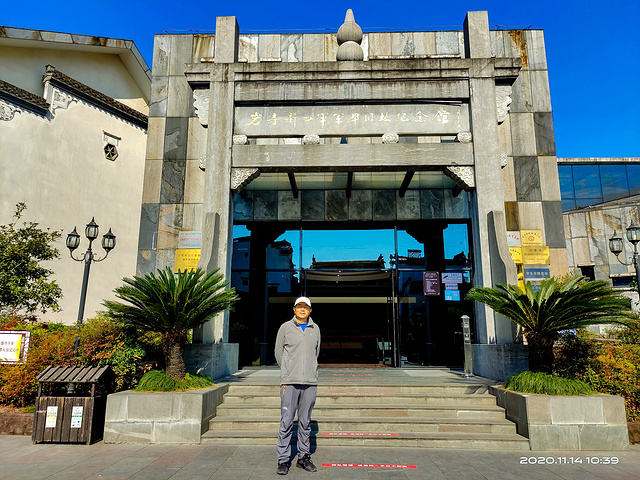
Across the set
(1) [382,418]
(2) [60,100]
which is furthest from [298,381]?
(2) [60,100]

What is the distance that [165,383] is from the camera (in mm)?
6992

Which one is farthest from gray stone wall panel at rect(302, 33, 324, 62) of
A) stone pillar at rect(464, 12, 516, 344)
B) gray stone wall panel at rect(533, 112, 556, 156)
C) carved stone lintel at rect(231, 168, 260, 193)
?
gray stone wall panel at rect(533, 112, 556, 156)

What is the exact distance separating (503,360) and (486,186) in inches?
159

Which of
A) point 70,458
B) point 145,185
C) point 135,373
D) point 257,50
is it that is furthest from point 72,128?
point 70,458

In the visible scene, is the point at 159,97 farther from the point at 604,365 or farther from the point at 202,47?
the point at 604,365

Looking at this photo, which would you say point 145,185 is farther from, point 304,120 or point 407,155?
point 407,155

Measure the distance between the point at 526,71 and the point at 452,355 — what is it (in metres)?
9.28

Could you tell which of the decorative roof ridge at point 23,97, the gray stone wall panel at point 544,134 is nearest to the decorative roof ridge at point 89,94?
the decorative roof ridge at point 23,97

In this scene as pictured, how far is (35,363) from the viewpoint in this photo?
8102 millimetres

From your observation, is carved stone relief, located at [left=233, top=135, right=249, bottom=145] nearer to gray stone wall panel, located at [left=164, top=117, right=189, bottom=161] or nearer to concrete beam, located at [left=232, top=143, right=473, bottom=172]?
concrete beam, located at [left=232, top=143, right=473, bottom=172]

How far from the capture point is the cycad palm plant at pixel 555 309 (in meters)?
6.67

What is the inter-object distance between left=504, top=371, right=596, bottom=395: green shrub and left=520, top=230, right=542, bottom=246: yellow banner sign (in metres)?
6.58

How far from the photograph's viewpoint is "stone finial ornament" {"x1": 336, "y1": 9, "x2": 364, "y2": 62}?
36.4 feet

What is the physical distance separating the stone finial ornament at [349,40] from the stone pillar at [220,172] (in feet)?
9.16
